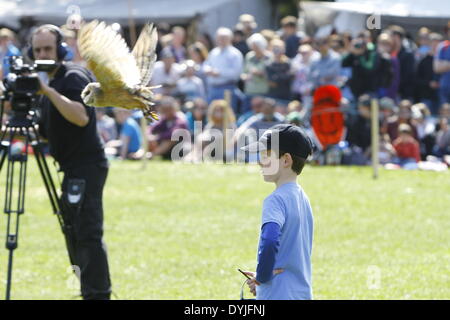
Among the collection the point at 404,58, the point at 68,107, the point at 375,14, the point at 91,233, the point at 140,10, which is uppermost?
the point at 140,10

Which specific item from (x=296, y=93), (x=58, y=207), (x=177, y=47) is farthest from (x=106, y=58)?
(x=177, y=47)

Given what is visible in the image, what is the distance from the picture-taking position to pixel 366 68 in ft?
52.1

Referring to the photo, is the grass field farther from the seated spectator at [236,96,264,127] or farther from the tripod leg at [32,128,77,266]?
the seated spectator at [236,96,264,127]

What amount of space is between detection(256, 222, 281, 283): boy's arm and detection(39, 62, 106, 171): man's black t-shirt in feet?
8.68

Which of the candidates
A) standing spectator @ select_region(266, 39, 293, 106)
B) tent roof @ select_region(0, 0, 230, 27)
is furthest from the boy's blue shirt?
tent roof @ select_region(0, 0, 230, 27)

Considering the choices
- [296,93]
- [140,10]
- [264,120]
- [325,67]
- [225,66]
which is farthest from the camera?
[140,10]

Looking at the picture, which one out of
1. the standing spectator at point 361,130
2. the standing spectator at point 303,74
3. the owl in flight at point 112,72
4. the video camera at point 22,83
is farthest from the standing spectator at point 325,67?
the owl in flight at point 112,72

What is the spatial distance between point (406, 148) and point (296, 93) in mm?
2744

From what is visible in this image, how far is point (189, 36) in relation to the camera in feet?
73.9

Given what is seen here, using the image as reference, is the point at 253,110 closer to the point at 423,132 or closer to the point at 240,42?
the point at 240,42

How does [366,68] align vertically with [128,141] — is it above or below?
above
